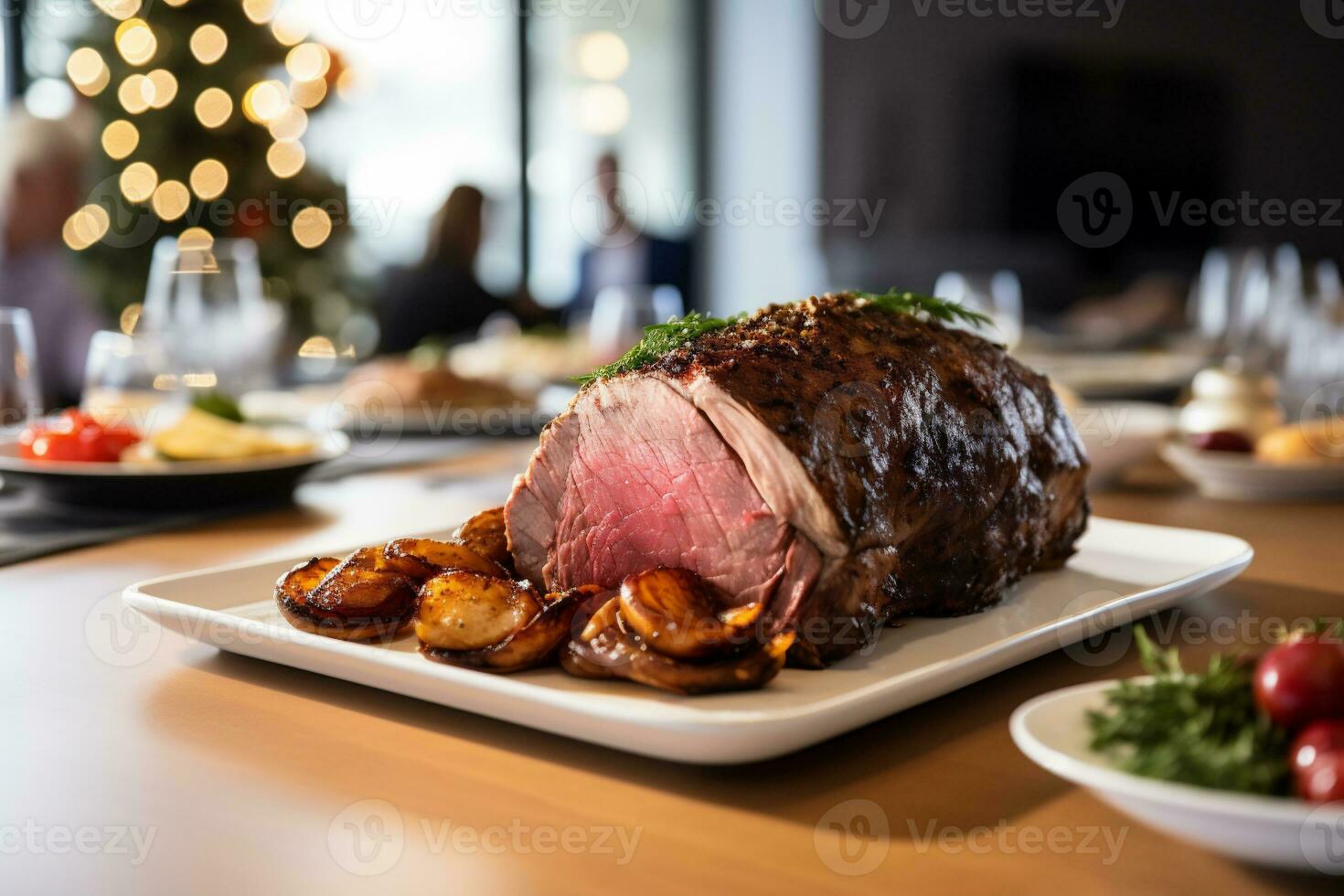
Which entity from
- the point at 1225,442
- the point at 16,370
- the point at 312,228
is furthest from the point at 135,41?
the point at 1225,442

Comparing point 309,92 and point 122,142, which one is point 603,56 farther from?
point 122,142

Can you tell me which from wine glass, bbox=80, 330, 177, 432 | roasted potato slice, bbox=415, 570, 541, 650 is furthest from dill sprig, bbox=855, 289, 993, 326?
wine glass, bbox=80, 330, 177, 432

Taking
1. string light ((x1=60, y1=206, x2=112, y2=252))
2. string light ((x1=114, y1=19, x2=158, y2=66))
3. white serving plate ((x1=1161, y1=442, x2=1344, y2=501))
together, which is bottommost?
white serving plate ((x1=1161, y1=442, x2=1344, y2=501))

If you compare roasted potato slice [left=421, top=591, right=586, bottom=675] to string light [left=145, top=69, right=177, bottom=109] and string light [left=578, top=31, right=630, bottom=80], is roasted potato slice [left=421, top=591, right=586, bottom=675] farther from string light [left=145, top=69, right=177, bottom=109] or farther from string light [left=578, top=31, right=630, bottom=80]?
string light [left=578, top=31, right=630, bottom=80]

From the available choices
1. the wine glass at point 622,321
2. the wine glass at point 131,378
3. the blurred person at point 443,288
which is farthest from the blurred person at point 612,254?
the wine glass at point 131,378

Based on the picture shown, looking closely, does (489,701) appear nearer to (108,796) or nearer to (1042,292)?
(108,796)

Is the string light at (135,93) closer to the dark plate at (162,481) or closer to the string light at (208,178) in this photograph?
the string light at (208,178)

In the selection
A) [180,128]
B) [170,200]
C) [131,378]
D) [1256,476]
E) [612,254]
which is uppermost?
[180,128]
